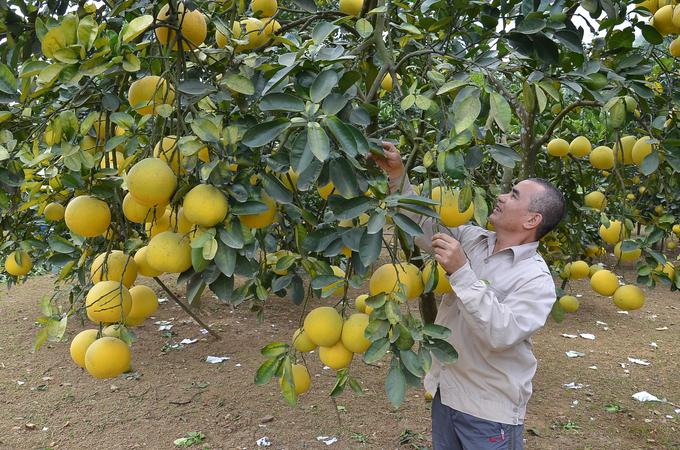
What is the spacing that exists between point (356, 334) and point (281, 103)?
1.96 ft

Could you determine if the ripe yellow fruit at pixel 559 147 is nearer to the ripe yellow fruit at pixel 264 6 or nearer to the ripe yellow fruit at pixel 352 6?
the ripe yellow fruit at pixel 352 6

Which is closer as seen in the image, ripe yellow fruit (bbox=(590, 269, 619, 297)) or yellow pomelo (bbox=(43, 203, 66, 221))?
yellow pomelo (bbox=(43, 203, 66, 221))

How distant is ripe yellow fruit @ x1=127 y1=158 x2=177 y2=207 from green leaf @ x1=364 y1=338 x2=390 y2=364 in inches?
20.8

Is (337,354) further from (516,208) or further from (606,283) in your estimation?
(606,283)

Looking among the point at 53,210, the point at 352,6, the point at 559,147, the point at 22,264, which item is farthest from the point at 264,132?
the point at 559,147

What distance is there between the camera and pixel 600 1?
4.77ft

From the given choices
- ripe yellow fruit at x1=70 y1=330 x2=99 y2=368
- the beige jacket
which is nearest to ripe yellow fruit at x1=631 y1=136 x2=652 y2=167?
the beige jacket

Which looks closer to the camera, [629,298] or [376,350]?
[376,350]

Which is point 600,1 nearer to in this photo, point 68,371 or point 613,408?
point 613,408

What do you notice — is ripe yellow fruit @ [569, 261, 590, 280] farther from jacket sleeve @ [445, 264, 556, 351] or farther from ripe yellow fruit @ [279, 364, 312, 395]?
ripe yellow fruit @ [279, 364, 312, 395]

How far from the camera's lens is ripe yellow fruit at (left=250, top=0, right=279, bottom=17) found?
166 cm

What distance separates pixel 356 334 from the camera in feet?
3.98

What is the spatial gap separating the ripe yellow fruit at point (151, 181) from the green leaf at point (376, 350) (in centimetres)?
53

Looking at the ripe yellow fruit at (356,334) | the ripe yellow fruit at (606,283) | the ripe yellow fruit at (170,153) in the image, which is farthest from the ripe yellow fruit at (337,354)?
the ripe yellow fruit at (606,283)
